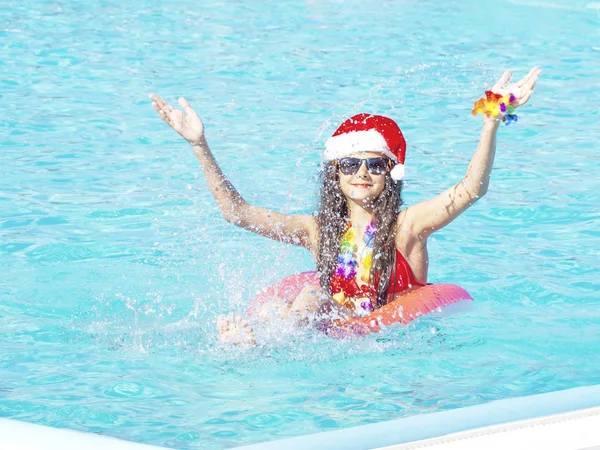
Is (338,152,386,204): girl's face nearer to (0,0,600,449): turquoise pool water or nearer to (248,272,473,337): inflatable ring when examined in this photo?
(248,272,473,337): inflatable ring

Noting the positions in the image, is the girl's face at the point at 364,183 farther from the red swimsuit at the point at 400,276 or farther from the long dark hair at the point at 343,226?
the red swimsuit at the point at 400,276

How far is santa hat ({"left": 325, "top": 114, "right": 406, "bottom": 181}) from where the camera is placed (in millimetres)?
4500

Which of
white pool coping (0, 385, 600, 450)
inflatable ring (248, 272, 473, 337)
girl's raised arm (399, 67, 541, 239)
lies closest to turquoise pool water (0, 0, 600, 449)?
inflatable ring (248, 272, 473, 337)

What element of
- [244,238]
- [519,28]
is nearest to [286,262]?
[244,238]

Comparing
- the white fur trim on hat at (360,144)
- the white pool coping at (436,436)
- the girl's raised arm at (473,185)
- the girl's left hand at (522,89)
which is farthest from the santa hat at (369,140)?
the white pool coping at (436,436)

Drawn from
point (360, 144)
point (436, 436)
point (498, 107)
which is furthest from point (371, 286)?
point (436, 436)

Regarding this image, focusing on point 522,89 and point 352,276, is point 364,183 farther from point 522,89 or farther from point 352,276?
point 522,89

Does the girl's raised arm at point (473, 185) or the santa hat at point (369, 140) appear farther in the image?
the santa hat at point (369, 140)

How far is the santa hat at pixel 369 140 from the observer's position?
4500 millimetres

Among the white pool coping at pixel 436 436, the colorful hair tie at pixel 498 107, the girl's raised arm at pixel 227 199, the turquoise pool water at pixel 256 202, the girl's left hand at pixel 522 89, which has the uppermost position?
the girl's left hand at pixel 522 89

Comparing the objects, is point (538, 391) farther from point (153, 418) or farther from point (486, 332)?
point (153, 418)

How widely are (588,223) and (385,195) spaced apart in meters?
2.19

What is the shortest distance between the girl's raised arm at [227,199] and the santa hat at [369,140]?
36 cm

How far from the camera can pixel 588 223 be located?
245 inches
